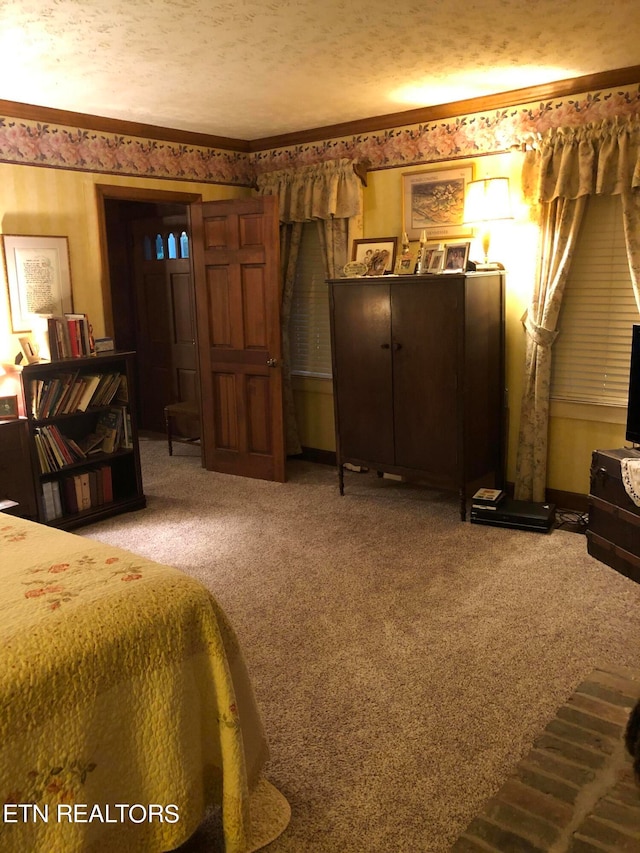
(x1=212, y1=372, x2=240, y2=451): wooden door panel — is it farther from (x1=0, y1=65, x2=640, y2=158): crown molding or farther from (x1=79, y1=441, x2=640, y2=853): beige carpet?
(x1=0, y1=65, x2=640, y2=158): crown molding

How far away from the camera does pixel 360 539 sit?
4.11 meters

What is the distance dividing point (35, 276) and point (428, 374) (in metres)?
2.52

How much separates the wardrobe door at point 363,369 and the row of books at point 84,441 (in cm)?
143

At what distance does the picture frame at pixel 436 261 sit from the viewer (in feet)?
14.8

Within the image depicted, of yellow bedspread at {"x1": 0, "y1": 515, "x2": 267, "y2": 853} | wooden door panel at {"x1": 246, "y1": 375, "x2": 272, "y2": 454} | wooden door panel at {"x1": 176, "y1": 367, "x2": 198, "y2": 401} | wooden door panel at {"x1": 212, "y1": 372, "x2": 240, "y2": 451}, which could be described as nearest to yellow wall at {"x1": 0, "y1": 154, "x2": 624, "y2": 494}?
wooden door panel at {"x1": 212, "y1": 372, "x2": 240, "y2": 451}

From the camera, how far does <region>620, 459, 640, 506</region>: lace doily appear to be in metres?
3.37

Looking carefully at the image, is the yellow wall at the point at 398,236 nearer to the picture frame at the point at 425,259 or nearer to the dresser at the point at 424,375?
the dresser at the point at 424,375

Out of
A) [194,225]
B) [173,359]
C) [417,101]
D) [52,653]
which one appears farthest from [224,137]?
[52,653]

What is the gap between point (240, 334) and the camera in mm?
5238

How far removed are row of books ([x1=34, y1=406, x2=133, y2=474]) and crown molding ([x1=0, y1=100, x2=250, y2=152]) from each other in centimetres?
183

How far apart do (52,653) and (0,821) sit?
32cm

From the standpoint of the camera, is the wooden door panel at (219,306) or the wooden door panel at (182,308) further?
the wooden door panel at (182,308)

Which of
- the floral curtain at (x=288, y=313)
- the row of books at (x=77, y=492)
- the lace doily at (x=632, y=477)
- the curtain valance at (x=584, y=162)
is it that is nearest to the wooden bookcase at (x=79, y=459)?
the row of books at (x=77, y=492)

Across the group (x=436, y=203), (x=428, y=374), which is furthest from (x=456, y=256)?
(x=428, y=374)
